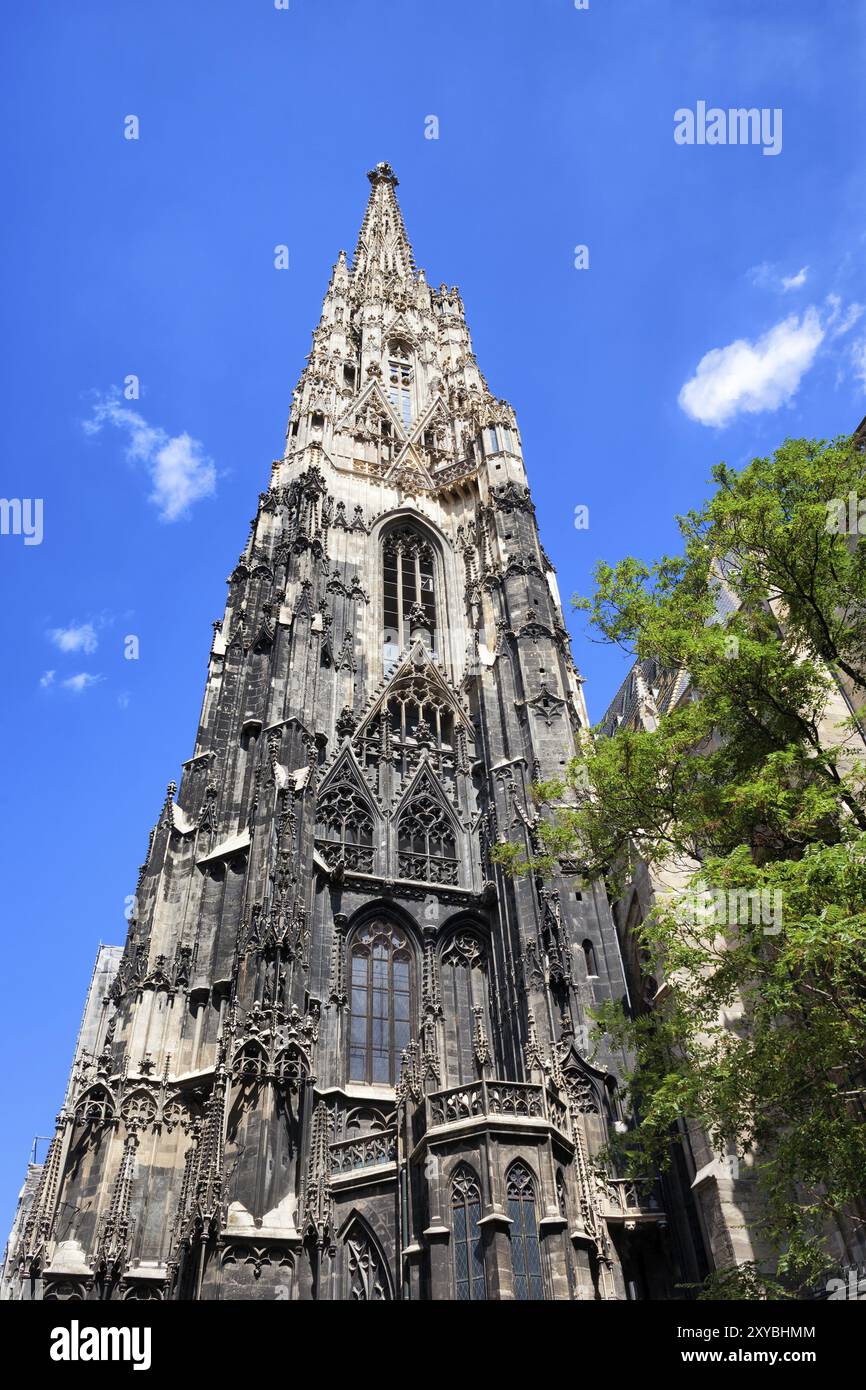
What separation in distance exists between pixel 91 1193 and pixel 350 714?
1285cm

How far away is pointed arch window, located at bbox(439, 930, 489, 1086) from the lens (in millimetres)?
20562

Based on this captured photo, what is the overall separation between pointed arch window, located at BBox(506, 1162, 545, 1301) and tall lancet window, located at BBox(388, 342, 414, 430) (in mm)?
30347

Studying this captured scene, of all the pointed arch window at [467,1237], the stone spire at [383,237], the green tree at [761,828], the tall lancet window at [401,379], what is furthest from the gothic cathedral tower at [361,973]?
Result: the stone spire at [383,237]

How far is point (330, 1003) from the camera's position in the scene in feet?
66.5

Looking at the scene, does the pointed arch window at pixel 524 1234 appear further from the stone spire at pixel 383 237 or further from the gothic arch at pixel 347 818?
the stone spire at pixel 383 237

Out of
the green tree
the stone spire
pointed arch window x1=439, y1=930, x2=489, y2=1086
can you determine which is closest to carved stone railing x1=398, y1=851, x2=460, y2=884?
pointed arch window x1=439, y1=930, x2=489, y2=1086

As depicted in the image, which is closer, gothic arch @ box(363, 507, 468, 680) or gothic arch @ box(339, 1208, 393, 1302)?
gothic arch @ box(339, 1208, 393, 1302)

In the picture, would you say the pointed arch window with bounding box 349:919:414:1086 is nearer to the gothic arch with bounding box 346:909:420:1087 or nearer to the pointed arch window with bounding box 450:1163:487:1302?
the gothic arch with bounding box 346:909:420:1087

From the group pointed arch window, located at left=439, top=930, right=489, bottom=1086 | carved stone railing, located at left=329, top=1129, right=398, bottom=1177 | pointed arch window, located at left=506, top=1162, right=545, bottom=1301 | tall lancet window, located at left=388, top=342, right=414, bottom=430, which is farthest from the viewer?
tall lancet window, located at left=388, top=342, right=414, bottom=430
